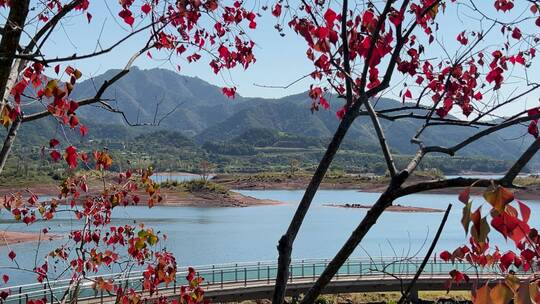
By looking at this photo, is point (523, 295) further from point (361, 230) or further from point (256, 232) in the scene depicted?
point (256, 232)

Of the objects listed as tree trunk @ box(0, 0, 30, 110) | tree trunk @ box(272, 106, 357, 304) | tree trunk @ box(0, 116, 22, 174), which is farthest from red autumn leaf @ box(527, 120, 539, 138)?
tree trunk @ box(0, 116, 22, 174)

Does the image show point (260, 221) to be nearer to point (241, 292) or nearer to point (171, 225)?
point (171, 225)

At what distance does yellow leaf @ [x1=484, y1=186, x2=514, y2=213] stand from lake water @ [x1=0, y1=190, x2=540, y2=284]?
2105cm

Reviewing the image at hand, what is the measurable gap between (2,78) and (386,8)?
1551 mm

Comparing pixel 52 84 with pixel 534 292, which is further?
pixel 52 84

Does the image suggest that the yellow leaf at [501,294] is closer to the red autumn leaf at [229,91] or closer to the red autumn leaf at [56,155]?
the red autumn leaf at [56,155]

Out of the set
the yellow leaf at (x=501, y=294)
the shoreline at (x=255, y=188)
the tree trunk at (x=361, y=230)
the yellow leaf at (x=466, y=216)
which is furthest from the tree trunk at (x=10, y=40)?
the shoreline at (x=255, y=188)

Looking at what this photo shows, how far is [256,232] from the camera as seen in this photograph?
145 ft

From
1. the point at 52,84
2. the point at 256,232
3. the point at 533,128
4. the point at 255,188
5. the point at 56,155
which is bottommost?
the point at 256,232

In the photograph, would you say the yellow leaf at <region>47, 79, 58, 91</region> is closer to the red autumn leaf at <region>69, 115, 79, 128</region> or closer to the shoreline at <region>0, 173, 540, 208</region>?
the red autumn leaf at <region>69, 115, 79, 128</region>

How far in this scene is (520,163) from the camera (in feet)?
6.90

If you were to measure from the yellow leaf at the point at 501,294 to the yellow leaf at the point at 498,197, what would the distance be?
180mm

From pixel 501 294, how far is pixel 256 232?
43330 mm

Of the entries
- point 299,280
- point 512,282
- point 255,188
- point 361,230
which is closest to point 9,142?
point 361,230
